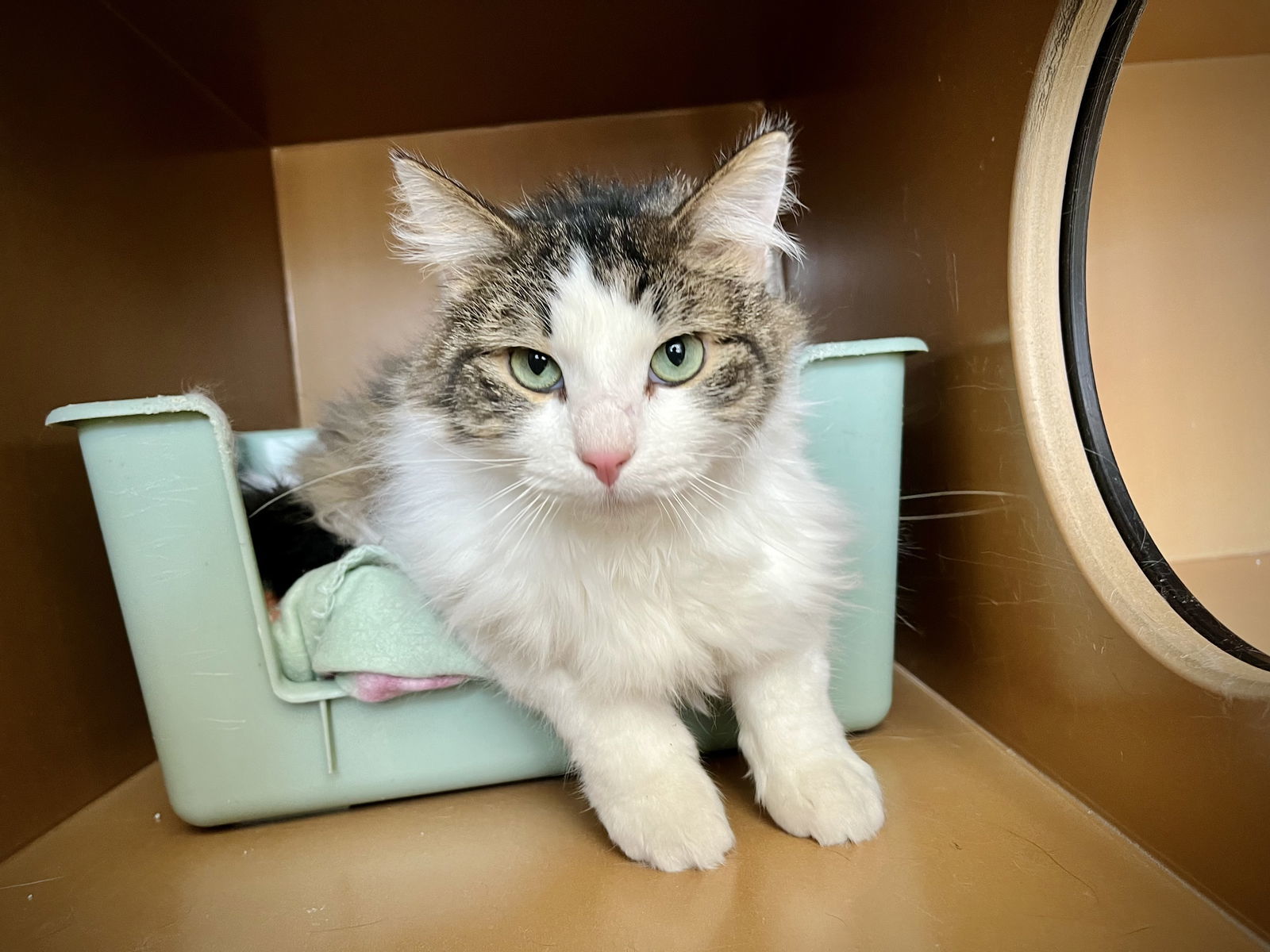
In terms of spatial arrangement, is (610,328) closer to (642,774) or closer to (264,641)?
(642,774)

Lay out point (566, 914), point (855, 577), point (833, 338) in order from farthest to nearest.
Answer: point (833, 338) → point (855, 577) → point (566, 914)

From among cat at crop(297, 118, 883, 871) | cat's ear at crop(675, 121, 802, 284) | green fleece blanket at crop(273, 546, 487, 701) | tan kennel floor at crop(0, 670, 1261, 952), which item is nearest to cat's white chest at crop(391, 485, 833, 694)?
cat at crop(297, 118, 883, 871)

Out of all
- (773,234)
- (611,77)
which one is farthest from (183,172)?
(773,234)

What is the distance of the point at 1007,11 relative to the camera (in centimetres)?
102

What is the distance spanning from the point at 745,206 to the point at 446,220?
389 millimetres

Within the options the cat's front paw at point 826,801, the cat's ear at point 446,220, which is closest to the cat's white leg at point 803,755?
the cat's front paw at point 826,801

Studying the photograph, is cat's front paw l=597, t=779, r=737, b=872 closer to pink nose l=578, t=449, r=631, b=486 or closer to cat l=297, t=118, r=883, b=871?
cat l=297, t=118, r=883, b=871

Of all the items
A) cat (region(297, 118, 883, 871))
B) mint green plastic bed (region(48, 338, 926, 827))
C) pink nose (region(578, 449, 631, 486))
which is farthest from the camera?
mint green plastic bed (region(48, 338, 926, 827))

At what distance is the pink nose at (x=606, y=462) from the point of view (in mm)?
753

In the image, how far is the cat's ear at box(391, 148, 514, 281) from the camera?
0.93 metres

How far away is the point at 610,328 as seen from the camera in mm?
821

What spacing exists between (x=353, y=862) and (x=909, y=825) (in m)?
0.72

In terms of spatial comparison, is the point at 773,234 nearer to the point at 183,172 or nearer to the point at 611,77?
the point at 611,77

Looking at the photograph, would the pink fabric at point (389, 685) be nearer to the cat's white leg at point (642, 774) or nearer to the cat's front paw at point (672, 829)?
the cat's white leg at point (642, 774)
